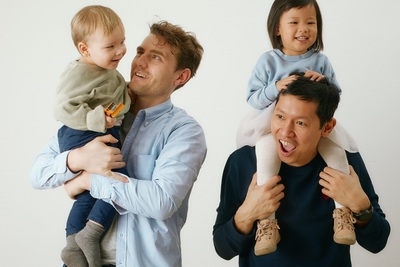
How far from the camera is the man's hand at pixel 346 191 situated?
265cm

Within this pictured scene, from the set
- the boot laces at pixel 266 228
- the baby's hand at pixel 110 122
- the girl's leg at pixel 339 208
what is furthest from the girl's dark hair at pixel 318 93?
the baby's hand at pixel 110 122

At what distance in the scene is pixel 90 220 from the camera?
2689 mm

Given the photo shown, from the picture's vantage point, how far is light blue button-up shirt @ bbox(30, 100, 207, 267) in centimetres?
262

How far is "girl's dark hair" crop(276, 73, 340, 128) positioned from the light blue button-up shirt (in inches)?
15.7

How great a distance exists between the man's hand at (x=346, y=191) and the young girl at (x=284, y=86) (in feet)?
0.10

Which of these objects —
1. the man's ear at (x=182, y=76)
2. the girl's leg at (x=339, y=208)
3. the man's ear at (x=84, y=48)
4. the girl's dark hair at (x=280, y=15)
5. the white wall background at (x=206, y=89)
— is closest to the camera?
the girl's leg at (x=339, y=208)

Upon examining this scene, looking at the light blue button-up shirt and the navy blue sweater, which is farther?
the navy blue sweater

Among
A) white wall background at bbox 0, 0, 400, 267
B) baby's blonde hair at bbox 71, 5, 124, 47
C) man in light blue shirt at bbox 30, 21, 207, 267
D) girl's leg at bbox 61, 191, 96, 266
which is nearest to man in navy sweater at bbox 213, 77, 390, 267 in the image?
man in light blue shirt at bbox 30, 21, 207, 267

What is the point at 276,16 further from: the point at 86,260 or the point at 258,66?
the point at 86,260

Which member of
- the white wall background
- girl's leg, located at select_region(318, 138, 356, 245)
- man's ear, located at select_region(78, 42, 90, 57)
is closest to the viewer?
girl's leg, located at select_region(318, 138, 356, 245)

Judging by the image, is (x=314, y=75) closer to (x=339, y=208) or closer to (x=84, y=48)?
(x=339, y=208)

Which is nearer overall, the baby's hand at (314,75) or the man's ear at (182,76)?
the baby's hand at (314,75)

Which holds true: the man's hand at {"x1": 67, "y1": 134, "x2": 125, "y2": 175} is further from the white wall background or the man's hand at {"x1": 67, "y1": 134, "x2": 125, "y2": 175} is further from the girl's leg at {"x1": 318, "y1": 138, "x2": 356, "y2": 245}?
the white wall background

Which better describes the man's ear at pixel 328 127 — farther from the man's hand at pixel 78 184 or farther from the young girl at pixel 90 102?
the man's hand at pixel 78 184
